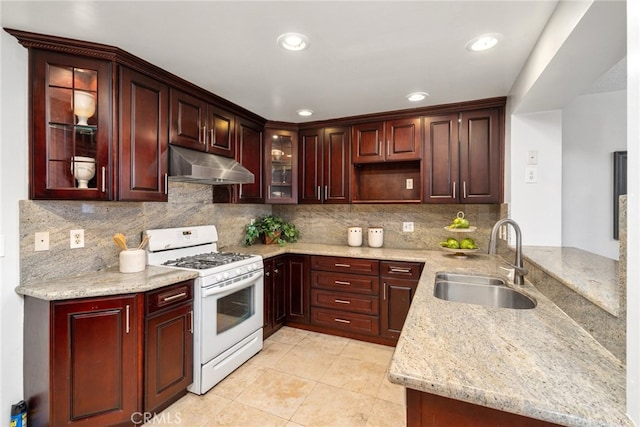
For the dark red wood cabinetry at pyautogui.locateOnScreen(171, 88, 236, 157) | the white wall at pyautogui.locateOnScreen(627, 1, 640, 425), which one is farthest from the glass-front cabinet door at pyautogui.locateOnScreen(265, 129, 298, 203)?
the white wall at pyautogui.locateOnScreen(627, 1, 640, 425)

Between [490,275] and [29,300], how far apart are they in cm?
288

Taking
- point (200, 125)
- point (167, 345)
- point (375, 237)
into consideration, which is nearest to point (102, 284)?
point (167, 345)

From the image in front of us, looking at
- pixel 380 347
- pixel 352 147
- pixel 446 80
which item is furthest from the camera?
pixel 352 147

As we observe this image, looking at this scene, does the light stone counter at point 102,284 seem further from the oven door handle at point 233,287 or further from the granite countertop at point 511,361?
the oven door handle at point 233,287

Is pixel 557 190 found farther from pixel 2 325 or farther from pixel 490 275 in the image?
pixel 2 325

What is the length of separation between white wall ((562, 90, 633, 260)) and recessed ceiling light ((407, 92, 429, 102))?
4.29 ft

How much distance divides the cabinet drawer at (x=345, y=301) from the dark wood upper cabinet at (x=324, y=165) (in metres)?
1.05

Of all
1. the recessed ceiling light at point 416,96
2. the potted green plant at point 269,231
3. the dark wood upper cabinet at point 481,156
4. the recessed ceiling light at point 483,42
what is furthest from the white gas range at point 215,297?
the recessed ceiling light at point 483,42

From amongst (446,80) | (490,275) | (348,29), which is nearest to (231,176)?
(348,29)

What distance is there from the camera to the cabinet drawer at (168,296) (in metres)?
1.76

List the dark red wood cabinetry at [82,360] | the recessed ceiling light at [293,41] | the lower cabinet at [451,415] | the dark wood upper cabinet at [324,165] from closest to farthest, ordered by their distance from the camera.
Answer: the lower cabinet at [451,415], the dark red wood cabinetry at [82,360], the recessed ceiling light at [293,41], the dark wood upper cabinet at [324,165]

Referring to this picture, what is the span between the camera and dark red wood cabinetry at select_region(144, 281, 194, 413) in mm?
1769

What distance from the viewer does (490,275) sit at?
194 cm

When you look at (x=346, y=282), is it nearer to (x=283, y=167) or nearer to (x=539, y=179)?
(x=283, y=167)
